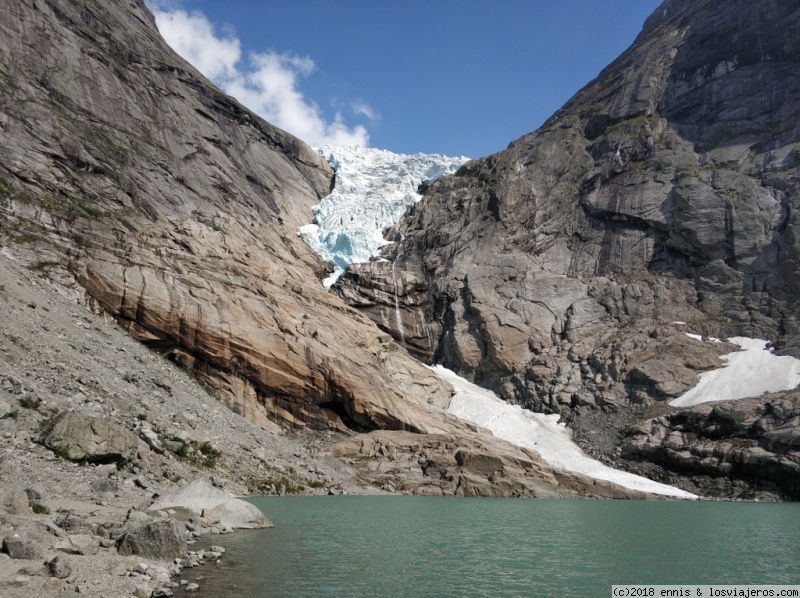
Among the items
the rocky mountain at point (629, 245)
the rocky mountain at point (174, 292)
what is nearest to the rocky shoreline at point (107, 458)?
the rocky mountain at point (174, 292)

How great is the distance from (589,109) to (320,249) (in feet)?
156

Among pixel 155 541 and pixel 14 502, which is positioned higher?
pixel 155 541

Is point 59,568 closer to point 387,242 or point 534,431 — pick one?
point 534,431

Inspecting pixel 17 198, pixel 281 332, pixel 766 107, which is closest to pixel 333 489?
pixel 281 332

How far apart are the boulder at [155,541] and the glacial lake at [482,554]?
2.91 feet

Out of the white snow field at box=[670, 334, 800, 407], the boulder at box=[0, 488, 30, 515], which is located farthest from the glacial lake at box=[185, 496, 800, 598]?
the white snow field at box=[670, 334, 800, 407]

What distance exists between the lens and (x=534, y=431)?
6003 cm

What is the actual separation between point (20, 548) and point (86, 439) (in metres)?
12.2

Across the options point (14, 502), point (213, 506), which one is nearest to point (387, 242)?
point (213, 506)

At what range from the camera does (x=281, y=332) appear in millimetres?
50250

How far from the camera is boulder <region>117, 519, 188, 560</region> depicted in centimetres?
1338

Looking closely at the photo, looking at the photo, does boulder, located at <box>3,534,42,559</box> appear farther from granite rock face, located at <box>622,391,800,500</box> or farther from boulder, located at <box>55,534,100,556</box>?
granite rock face, located at <box>622,391,800,500</box>

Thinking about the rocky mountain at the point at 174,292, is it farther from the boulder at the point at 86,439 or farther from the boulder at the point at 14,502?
the boulder at the point at 14,502

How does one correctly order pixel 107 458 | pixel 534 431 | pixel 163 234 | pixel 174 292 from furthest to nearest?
pixel 534 431, pixel 163 234, pixel 174 292, pixel 107 458
